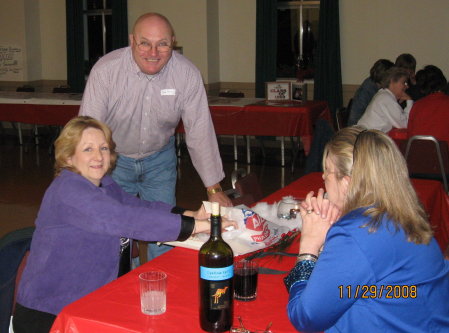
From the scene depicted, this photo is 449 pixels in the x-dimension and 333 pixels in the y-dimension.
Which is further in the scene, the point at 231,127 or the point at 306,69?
the point at 306,69

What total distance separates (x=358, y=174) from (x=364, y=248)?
7.6 inches

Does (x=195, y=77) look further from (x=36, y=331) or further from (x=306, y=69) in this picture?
(x=306, y=69)

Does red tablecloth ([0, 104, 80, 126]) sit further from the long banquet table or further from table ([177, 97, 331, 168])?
the long banquet table

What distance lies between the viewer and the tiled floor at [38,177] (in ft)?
17.2

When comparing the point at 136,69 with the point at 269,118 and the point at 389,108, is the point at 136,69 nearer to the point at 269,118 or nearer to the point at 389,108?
the point at 389,108

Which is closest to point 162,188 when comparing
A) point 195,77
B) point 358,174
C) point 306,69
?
point 195,77

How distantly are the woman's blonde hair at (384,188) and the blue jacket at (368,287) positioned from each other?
25 mm

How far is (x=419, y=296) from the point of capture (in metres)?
1.38

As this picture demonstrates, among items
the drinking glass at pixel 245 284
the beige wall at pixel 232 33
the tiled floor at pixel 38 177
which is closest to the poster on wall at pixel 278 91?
the tiled floor at pixel 38 177

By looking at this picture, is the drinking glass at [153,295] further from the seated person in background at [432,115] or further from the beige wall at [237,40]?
the beige wall at [237,40]

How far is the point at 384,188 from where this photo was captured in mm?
1396

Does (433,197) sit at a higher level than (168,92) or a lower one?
lower

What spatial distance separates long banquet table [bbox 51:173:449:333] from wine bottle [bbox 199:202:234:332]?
0.17 ft
